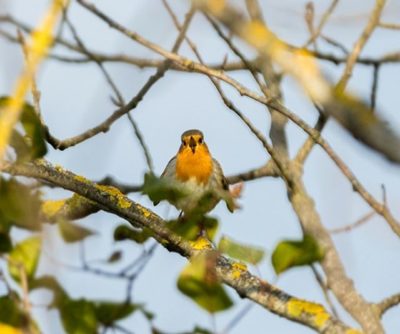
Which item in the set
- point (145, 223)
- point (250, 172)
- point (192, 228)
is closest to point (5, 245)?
point (192, 228)

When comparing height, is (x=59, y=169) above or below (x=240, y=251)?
above

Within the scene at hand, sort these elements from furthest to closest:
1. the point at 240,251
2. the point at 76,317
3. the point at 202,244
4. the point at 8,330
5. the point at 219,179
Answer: the point at 219,179, the point at 202,244, the point at 240,251, the point at 76,317, the point at 8,330

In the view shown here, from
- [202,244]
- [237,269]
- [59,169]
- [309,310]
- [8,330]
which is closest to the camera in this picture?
[8,330]

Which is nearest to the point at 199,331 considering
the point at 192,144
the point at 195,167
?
the point at 195,167

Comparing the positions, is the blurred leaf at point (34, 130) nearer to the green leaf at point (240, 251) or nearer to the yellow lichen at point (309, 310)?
the green leaf at point (240, 251)

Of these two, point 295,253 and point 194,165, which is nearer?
point 295,253

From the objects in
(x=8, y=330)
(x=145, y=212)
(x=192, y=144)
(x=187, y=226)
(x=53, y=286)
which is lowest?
(x=8, y=330)

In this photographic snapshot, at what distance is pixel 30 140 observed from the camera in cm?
151

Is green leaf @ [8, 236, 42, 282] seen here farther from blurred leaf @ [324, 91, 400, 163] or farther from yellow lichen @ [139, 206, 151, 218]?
yellow lichen @ [139, 206, 151, 218]

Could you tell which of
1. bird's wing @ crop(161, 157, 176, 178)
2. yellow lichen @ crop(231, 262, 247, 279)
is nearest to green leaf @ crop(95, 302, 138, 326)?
yellow lichen @ crop(231, 262, 247, 279)

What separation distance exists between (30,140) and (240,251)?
1.40ft

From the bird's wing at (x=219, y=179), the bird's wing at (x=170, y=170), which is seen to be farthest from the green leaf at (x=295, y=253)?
the bird's wing at (x=170, y=170)

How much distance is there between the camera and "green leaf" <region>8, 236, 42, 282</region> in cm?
132

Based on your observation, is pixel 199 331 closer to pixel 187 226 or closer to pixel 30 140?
pixel 187 226
